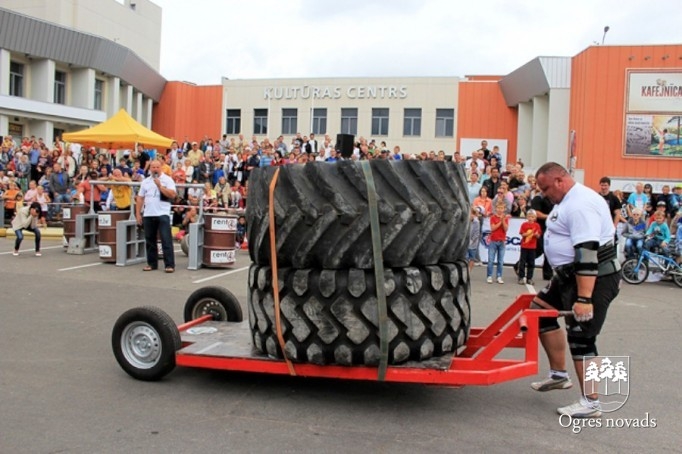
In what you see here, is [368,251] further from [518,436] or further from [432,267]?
[518,436]

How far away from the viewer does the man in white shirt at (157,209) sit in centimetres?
1159

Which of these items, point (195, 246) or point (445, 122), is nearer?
point (195, 246)

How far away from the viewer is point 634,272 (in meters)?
12.8

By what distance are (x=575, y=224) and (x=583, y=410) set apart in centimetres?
136

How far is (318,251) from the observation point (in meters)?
4.72

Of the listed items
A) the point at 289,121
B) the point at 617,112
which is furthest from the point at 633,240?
the point at 289,121

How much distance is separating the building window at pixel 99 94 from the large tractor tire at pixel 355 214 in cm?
3799

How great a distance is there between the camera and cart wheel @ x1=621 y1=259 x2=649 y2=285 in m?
12.8

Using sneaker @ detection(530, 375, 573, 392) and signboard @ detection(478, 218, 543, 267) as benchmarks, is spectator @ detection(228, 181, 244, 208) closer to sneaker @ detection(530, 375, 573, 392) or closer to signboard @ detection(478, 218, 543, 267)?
signboard @ detection(478, 218, 543, 267)

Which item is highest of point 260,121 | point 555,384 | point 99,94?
point 99,94

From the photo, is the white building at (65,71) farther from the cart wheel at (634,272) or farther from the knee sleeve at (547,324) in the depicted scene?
the knee sleeve at (547,324)

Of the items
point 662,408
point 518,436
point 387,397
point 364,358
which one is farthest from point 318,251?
point 662,408

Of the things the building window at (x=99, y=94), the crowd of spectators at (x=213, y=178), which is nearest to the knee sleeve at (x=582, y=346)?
the crowd of spectators at (x=213, y=178)

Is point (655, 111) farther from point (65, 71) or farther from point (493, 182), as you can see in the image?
point (65, 71)
